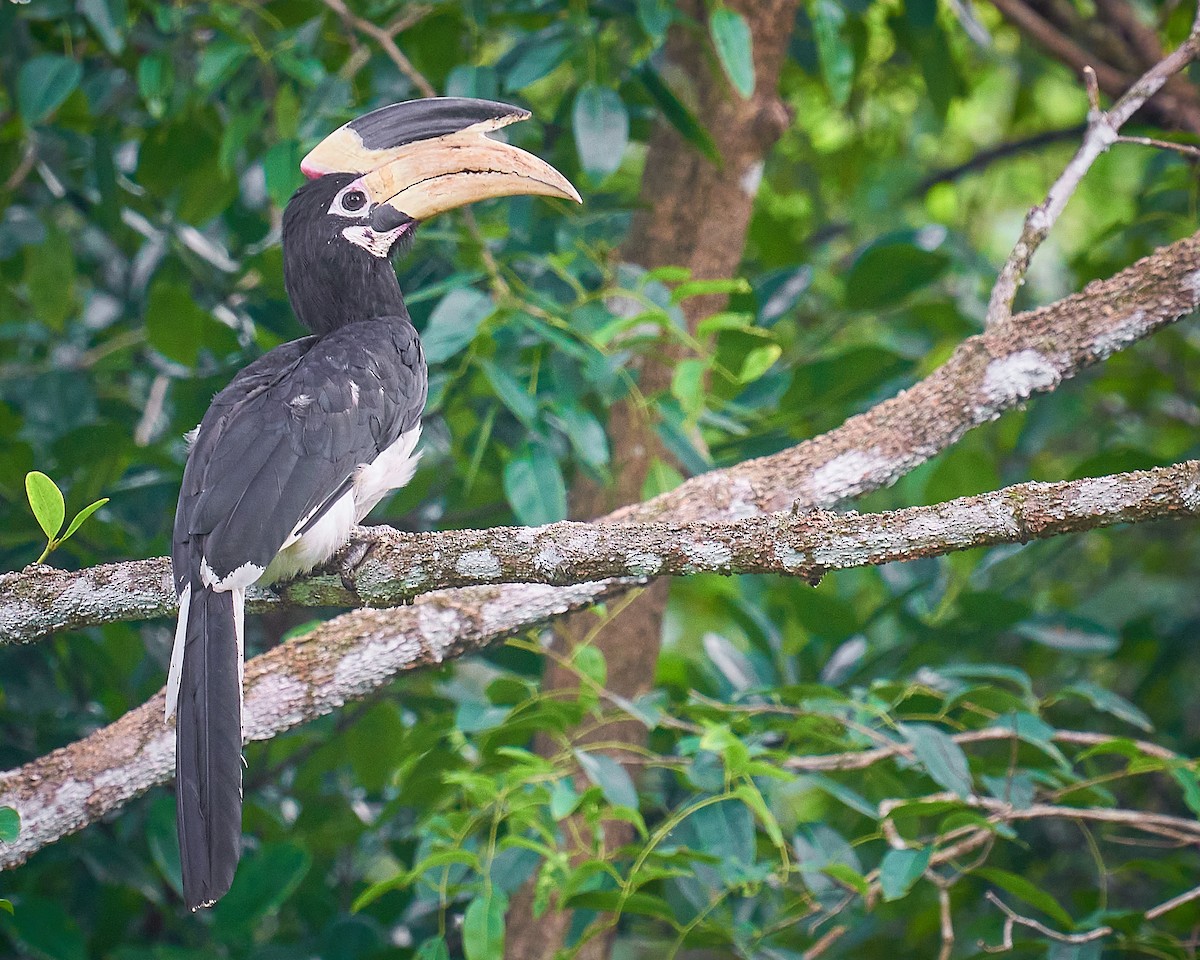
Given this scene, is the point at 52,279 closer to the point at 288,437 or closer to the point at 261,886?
the point at 288,437

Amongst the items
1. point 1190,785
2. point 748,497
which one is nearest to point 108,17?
point 748,497

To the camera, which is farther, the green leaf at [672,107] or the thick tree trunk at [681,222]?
the thick tree trunk at [681,222]

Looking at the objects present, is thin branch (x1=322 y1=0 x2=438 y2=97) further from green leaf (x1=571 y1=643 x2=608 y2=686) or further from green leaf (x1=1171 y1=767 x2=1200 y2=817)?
green leaf (x1=1171 y1=767 x2=1200 y2=817)

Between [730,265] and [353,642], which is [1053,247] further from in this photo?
[353,642]

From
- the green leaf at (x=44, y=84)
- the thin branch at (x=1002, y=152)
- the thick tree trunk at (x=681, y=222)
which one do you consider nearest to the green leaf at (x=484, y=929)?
the thick tree trunk at (x=681, y=222)

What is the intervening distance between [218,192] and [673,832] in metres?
1.98

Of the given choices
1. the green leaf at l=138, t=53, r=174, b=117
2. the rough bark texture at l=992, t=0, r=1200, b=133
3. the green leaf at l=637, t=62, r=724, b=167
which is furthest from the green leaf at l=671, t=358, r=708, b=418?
the rough bark texture at l=992, t=0, r=1200, b=133

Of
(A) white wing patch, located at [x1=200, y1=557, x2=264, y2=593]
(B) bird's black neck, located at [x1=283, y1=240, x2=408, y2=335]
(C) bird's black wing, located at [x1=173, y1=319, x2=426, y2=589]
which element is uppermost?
(B) bird's black neck, located at [x1=283, y1=240, x2=408, y2=335]

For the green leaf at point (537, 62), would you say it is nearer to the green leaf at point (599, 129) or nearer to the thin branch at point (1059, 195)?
the green leaf at point (599, 129)

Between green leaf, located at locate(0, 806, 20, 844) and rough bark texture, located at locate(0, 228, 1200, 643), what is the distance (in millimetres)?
533

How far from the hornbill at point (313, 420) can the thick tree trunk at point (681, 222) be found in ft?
2.37

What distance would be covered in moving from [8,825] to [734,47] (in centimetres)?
210

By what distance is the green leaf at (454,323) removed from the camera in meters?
2.66

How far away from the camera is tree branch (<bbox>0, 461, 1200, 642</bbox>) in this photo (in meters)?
1.87
